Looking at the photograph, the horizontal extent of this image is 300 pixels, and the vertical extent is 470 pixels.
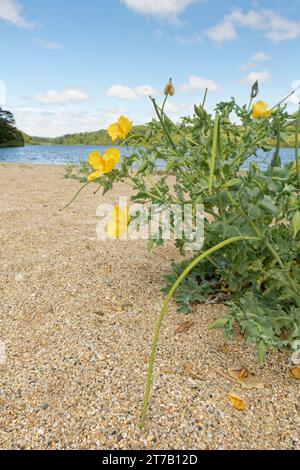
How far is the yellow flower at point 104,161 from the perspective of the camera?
1167 mm

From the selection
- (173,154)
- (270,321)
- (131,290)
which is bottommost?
(131,290)

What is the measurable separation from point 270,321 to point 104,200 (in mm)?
3889

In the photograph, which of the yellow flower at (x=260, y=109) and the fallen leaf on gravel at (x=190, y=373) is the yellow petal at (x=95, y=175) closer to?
the yellow flower at (x=260, y=109)

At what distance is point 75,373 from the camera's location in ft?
4.15

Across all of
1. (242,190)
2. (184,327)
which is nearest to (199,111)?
(242,190)

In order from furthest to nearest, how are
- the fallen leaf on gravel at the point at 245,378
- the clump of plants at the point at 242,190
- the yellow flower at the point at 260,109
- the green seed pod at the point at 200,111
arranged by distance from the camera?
the yellow flower at the point at 260,109 → the fallen leaf on gravel at the point at 245,378 → the green seed pod at the point at 200,111 → the clump of plants at the point at 242,190

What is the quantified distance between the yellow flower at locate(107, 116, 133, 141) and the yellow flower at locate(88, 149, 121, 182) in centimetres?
15

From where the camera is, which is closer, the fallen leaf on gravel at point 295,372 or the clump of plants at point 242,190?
the clump of plants at point 242,190

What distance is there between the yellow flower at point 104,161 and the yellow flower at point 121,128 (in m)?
0.15

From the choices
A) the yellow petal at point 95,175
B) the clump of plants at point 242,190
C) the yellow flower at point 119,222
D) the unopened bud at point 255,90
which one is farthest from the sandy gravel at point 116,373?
the unopened bud at point 255,90

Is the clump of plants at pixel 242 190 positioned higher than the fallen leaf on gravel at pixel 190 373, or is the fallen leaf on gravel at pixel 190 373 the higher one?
the clump of plants at pixel 242 190

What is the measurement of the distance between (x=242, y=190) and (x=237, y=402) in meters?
0.66
